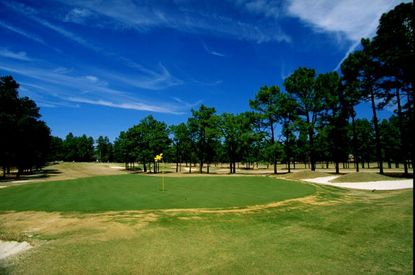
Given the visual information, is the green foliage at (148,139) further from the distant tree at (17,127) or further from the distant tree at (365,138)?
the distant tree at (365,138)

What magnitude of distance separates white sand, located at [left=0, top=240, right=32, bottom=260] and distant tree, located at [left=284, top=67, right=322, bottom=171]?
42822 mm

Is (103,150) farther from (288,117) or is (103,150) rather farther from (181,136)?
(288,117)

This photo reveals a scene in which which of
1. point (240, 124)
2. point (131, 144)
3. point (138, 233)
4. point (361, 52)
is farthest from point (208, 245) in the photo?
point (131, 144)

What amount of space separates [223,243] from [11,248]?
7.33 metres

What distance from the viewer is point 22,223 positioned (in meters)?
11.7

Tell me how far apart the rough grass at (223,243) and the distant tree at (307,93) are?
3375cm

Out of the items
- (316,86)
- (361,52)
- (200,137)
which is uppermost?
(361,52)

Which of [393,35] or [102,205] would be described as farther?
[393,35]

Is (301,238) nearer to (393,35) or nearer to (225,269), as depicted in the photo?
(225,269)

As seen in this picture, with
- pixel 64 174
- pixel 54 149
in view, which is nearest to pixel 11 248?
pixel 64 174

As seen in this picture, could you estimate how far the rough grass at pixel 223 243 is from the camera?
6496mm

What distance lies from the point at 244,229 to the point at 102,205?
9.60 meters

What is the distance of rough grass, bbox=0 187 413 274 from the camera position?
6.50 metres

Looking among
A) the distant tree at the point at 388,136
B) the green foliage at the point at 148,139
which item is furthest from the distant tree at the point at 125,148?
the distant tree at the point at 388,136
